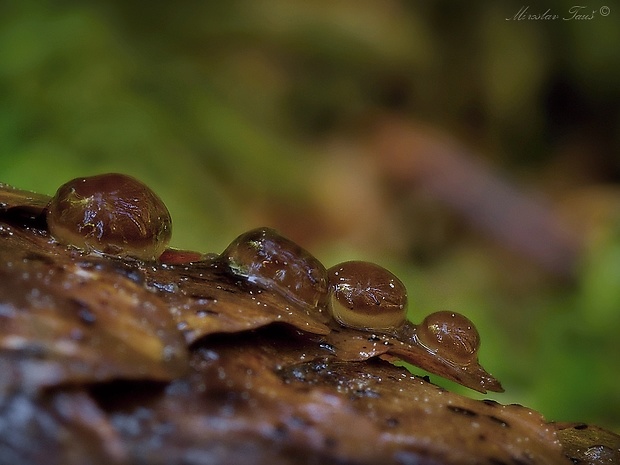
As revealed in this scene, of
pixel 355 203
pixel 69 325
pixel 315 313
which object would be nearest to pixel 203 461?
pixel 69 325

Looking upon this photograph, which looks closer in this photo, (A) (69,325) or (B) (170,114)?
(A) (69,325)

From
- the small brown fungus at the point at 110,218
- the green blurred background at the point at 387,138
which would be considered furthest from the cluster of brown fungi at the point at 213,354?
the green blurred background at the point at 387,138

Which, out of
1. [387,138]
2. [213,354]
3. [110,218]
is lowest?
[213,354]

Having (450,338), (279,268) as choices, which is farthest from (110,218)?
(450,338)

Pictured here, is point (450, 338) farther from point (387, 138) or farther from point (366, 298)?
point (387, 138)

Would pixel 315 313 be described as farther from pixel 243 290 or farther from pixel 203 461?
pixel 203 461

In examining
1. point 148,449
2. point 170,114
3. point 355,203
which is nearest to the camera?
point 148,449

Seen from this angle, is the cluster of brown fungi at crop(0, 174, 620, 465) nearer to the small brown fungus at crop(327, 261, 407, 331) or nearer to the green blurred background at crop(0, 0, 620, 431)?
the small brown fungus at crop(327, 261, 407, 331)
